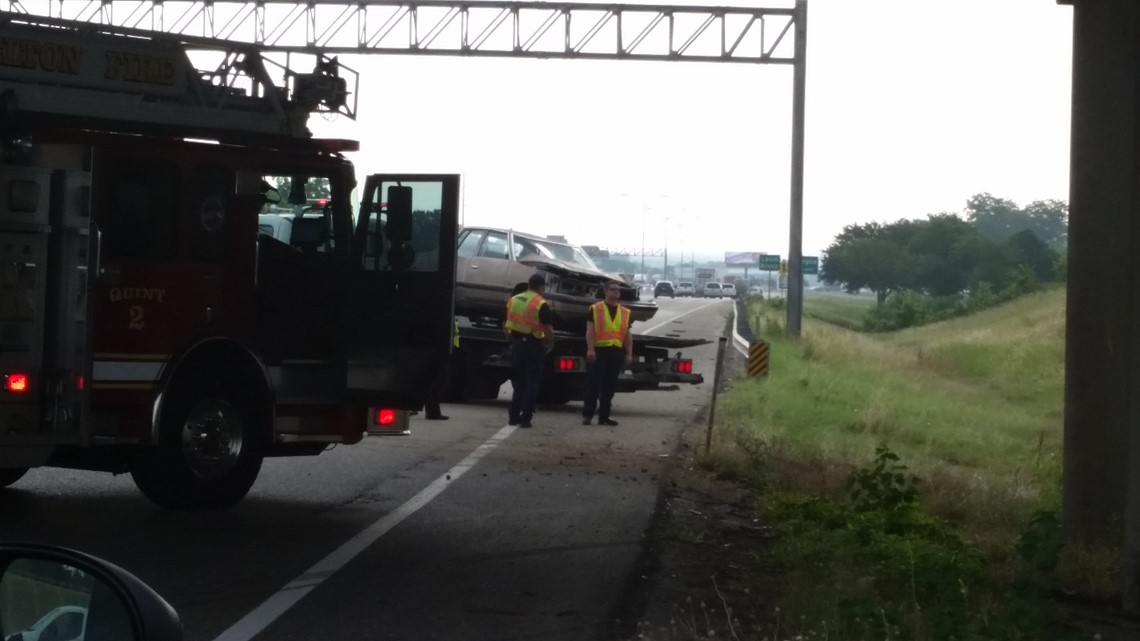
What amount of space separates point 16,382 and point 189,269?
5.54ft

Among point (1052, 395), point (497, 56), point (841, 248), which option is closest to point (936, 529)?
point (497, 56)

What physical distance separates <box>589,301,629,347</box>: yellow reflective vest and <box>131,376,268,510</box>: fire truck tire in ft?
26.9

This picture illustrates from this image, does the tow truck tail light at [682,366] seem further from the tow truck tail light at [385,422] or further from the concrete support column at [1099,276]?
the concrete support column at [1099,276]

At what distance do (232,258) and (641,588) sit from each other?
12.9ft

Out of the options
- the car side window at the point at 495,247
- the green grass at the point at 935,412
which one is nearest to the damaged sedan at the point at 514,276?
the car side window at the point at 495,247

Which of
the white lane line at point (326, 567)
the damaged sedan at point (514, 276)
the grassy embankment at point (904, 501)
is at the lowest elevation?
the white lane line at point (326, 567)

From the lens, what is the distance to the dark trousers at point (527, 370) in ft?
62.2

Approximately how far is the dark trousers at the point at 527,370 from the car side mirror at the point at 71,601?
1544 centimetres

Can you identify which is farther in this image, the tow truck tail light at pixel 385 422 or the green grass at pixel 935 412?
the green grass at pixel 935 412

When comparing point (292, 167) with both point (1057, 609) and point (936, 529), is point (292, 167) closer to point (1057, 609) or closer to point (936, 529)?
point (936, 529)

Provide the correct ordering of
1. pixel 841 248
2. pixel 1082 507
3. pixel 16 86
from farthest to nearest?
pixel 841 248 < pixel 1082 507 < pixel 16 86

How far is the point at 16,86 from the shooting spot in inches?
380

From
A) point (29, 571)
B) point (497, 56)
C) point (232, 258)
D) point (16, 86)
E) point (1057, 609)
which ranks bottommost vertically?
point (1057, 609)

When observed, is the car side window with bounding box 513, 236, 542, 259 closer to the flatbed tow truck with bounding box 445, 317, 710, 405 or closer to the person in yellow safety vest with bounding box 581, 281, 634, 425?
the flatbed tow truck with bounding box 445, 317, 710, 405
